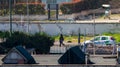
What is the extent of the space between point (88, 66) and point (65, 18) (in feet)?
191

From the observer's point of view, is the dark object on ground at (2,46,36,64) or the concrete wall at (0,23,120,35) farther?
the concrete wall at (0,23,120,35)

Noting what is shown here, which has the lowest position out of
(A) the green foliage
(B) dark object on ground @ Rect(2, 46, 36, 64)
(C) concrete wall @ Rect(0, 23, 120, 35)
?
(C) concrete wall @ Rect(0, 23, 120, 35)

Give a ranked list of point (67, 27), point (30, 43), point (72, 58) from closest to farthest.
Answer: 1. point (72, 58)
2. point (30, 43)
3. point (67, 27)

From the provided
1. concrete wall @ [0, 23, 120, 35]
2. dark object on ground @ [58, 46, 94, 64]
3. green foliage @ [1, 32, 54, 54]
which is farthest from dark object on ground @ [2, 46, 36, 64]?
concrete wall @ [0, 23, 120, 35]

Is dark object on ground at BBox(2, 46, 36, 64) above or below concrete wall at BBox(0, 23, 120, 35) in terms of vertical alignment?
above

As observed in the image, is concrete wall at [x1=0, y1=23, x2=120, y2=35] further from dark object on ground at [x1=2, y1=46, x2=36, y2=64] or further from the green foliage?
dark object on ground at [x1=2, y1=46, x2=36, y2=64]

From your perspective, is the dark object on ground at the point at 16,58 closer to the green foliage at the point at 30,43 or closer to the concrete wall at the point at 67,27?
the green foliage at the point at 30,43

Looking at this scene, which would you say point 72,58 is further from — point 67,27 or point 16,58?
point 67,27

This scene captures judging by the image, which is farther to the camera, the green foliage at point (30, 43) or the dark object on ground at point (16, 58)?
the green foliage at point (30, 43)

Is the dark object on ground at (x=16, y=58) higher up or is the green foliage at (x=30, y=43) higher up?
the dark object on ground at (x=16, y=58)

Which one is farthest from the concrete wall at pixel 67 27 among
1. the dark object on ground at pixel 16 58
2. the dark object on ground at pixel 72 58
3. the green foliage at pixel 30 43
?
the dark object on ground at pixel 72 58

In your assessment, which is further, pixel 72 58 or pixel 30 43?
pixel 30 43

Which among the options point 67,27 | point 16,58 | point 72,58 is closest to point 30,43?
point 16,58

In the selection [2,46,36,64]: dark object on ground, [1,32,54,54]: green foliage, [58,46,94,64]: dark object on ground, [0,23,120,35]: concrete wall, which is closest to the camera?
[58,46,94,64]: dark object on ground
